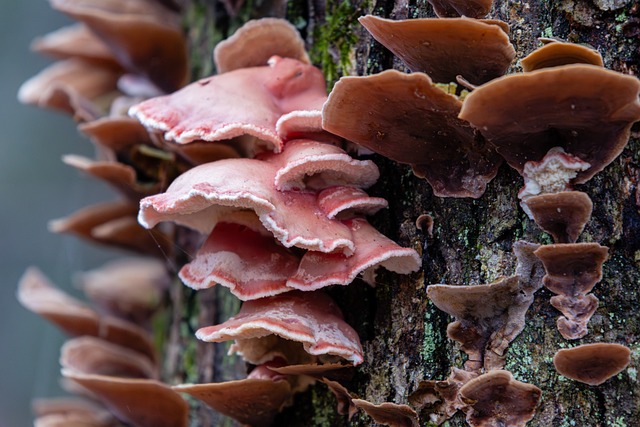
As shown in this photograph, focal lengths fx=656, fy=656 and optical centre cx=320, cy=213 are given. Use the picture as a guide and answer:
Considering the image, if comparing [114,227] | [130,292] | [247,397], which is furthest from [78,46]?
[247,397]

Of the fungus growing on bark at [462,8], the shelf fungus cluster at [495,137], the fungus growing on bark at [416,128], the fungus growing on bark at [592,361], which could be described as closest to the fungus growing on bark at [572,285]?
the shelf fungus cluster at [495,137]

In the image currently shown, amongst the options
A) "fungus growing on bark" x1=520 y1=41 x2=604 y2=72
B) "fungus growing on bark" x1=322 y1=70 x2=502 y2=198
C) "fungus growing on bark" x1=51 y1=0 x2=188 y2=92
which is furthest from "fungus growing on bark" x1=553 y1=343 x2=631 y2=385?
"fungus growing on bark" x1=51 y1=0 x2=188 y2=92

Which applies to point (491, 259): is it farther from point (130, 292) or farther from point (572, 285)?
point (130, 292)

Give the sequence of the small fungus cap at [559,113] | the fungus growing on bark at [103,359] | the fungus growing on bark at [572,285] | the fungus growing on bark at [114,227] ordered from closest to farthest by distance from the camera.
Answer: the small fungus cap at [559,113], the fungus growing on bark at [572,285], the fungus growing on bark at [103,359], the fungus growing on bark at [114,227]

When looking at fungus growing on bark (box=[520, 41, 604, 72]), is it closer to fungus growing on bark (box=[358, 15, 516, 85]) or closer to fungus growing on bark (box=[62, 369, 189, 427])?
fungus growing on bark (box=[358, 15, 516, 85])

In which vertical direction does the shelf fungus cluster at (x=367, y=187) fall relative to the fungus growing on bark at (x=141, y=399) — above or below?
above

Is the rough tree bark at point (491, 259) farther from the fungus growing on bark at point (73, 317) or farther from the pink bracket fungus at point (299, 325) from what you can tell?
A: the fungus growing on bark at point (73, 317)

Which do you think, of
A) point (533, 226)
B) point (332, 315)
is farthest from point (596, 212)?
point (332, 315)
